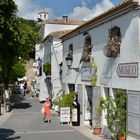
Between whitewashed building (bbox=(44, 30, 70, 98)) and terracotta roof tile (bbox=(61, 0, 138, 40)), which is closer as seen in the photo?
terracotta roof tile (bbox=(61, 0, 138, 40))

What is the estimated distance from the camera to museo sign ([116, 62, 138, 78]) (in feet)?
52.0

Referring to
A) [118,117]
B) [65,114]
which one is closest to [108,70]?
[118,117]

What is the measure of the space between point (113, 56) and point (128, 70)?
1760 millimetres

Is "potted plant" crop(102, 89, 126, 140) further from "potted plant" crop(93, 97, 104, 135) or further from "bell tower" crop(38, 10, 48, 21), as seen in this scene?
"bell tower" crop(38, 10, 48, 21)

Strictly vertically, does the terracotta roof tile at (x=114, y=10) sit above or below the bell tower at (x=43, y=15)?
below

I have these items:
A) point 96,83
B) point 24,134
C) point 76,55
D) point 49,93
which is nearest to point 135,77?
point 96,83

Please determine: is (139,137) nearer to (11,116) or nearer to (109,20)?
(109,20)

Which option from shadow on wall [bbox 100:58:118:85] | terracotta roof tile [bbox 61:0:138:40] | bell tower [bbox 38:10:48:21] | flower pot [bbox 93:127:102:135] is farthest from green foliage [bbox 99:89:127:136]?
bell tower [bbox 38:10:48:21]

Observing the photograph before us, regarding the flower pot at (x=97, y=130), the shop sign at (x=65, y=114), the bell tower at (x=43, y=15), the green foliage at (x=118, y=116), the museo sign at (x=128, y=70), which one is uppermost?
the bell tower at (x=43, y=15)

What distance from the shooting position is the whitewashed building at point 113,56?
52.2 ft

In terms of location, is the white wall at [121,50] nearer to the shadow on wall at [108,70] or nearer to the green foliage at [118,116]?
the shadow on wall at [108,70]

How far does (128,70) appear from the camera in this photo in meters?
16.5

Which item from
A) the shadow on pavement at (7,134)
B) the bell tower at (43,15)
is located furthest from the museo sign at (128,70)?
the bell tower at (43,15)

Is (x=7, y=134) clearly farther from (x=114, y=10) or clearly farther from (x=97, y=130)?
(x=114, y=10)
